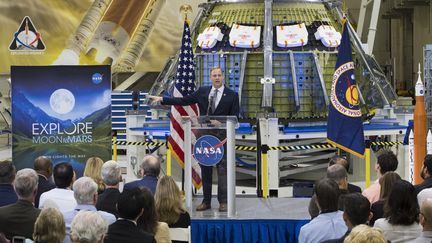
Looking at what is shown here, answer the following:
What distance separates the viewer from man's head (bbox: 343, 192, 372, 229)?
577 centimetres

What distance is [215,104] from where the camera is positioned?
33.9ft

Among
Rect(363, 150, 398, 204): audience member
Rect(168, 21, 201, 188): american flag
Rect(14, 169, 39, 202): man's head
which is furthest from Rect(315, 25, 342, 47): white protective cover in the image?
Rect(14, 169, 39, 202): man's head

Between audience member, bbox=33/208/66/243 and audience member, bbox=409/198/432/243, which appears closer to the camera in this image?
audience member, bbox=33/208/66/243

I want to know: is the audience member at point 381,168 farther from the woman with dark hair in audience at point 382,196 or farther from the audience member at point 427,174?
the woman with dark hair in audience at point 382,196

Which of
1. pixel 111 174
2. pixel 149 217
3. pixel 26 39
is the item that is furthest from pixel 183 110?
pixel 26 39

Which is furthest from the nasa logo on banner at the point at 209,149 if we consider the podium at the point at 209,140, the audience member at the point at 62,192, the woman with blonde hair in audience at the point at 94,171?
the audience member at the point at 62,192

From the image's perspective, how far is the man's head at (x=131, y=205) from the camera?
5883 mm

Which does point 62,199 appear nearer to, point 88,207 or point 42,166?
point 88,207

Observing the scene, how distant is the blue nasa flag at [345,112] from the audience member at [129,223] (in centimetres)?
619

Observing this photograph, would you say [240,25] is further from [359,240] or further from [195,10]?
[359,240]

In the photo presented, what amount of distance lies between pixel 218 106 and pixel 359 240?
18.2ft

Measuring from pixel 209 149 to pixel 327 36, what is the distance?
7195 millimetres

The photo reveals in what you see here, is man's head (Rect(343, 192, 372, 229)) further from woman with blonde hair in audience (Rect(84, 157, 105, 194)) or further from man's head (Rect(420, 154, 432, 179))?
woman with blonde hair in audience (Rect(84, 157, 105, 194))

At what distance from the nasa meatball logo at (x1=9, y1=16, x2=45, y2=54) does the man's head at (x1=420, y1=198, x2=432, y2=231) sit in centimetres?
2112
